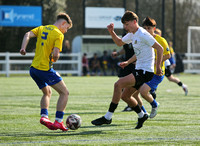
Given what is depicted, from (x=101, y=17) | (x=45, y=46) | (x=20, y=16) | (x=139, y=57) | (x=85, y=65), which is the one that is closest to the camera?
(x=45, y=46)

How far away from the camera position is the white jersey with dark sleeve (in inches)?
278

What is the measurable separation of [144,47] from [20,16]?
25.9 m

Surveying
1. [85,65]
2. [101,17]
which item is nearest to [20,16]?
[101,17]

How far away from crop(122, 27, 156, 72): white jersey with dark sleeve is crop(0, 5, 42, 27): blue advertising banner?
83.5 ft

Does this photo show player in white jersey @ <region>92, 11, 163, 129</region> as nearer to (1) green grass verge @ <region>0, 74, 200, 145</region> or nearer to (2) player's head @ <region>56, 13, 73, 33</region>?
(1) green grass verge @ <region>0, 74, 200, 145</region>

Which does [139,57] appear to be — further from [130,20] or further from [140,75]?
[130,20]

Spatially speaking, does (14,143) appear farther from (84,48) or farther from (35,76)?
(84,48)

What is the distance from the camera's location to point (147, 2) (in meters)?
36.2

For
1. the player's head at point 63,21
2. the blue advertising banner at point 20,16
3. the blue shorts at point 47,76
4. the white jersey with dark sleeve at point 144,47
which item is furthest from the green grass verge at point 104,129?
the blue advertising banner at point 20,16

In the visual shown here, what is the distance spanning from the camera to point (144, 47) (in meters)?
7.16

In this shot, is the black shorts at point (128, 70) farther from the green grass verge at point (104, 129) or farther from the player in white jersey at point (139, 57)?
the player in white jersey at point (139, 57)

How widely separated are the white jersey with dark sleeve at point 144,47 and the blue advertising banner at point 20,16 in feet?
83.5

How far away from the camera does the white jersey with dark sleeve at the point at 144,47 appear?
23.1 feet

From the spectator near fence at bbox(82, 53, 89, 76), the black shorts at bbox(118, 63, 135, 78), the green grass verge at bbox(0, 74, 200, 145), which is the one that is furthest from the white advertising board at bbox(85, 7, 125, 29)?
the black shorts at bbox(118, 63, 135, 78)
